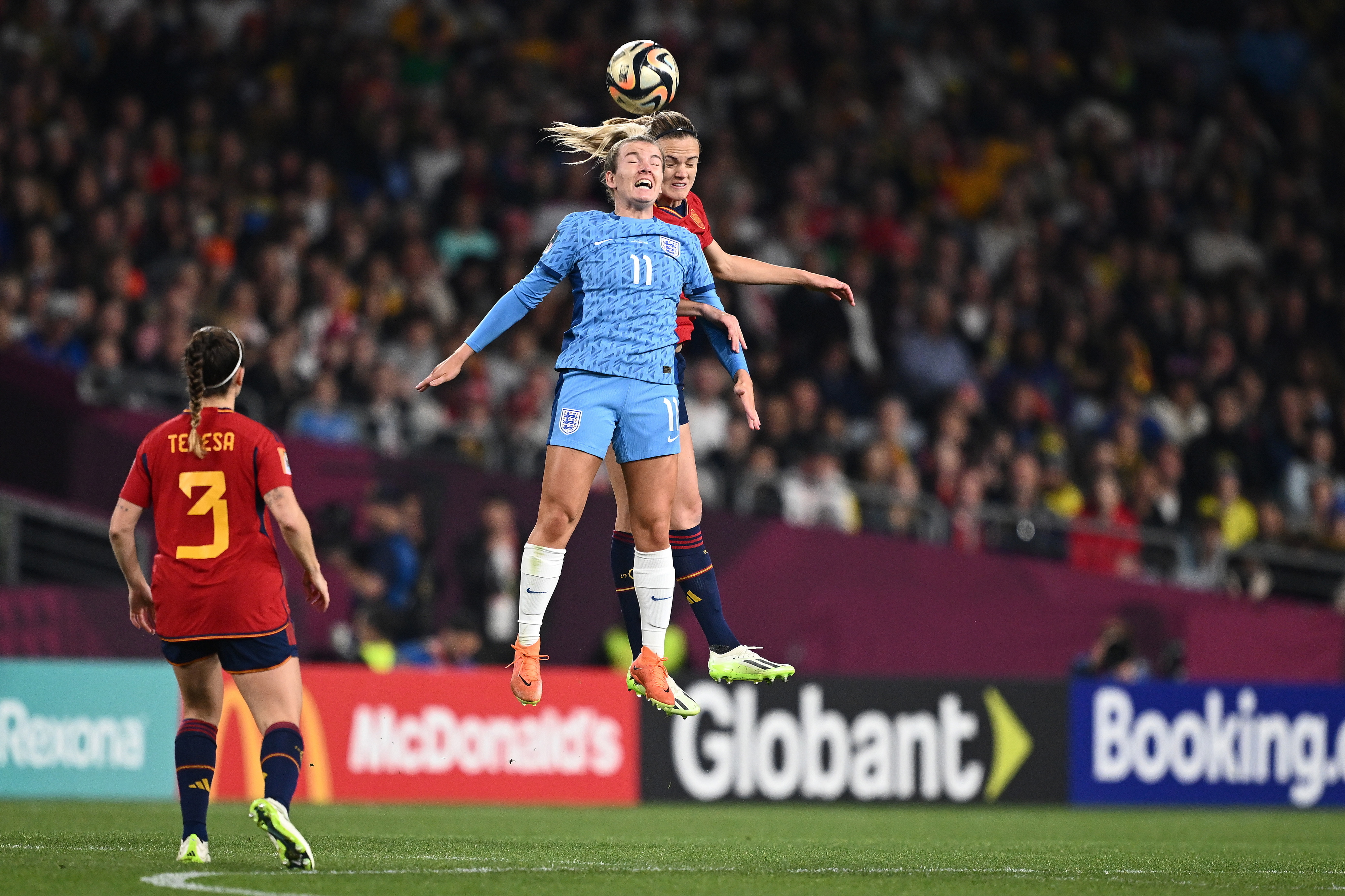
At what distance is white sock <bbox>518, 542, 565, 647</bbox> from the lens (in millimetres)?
8023

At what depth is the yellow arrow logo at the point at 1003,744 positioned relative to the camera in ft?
46.8

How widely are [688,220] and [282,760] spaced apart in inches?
122

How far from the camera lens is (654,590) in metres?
8.19

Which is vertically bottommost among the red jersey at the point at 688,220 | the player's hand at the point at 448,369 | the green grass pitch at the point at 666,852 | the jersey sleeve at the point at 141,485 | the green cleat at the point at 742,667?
the green grass pitch at the point at 666,852

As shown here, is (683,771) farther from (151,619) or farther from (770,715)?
(151,619)

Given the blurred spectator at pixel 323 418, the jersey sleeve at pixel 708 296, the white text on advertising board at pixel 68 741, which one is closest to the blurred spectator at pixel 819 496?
the blurred spectator at pixel 323 418

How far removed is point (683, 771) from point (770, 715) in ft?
2.46

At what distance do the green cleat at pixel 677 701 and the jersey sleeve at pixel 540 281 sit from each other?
1.60m

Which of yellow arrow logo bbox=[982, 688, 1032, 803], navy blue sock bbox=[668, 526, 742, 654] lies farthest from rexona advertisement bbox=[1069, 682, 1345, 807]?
navy blue sock bbox=[668, 526, 742, 654]

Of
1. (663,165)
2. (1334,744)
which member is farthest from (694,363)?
(663,165)

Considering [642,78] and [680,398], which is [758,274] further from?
[642,78]

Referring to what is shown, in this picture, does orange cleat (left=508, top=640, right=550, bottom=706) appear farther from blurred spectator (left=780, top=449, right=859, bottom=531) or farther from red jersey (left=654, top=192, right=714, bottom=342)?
blurred spectator (left=780, top=449, right=859, bottom=531)

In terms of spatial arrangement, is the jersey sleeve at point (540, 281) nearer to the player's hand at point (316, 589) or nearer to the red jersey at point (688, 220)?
the red jersey at point (688, 220)

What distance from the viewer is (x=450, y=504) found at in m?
14.2
